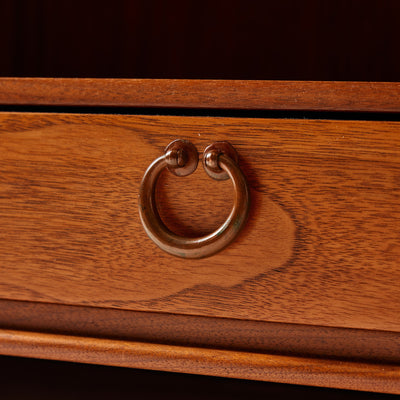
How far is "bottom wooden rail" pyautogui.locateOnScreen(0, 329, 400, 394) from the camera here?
10.1 inches

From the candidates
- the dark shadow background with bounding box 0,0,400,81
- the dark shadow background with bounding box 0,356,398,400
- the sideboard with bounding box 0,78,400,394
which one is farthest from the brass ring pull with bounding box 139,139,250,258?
the dark shadow background with bounding box 0,0,400,81

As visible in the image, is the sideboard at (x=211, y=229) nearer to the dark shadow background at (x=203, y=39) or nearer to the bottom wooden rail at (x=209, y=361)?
the bottom wooden rail at (x=209, y=361)

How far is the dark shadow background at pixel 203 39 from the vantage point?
605 mm

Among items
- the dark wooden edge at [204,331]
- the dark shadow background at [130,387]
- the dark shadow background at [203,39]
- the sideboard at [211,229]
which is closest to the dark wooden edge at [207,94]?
the sideboard at [211,229]

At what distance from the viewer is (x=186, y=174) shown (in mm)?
266

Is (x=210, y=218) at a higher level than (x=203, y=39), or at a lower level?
lower

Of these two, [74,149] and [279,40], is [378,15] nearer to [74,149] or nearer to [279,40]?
[279,40]

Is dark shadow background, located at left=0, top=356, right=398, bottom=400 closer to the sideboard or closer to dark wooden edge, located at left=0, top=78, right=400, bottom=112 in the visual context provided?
the sideboard

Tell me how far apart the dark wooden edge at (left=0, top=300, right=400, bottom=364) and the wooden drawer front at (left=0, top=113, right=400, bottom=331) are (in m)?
0.01

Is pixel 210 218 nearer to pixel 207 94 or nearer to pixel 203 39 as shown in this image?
pixel 207 94

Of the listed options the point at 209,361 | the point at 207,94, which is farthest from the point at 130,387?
the point at 207,94

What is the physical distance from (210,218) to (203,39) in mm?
468

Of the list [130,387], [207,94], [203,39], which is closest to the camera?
[207,94]

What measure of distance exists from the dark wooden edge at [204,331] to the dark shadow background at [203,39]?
452 mm
